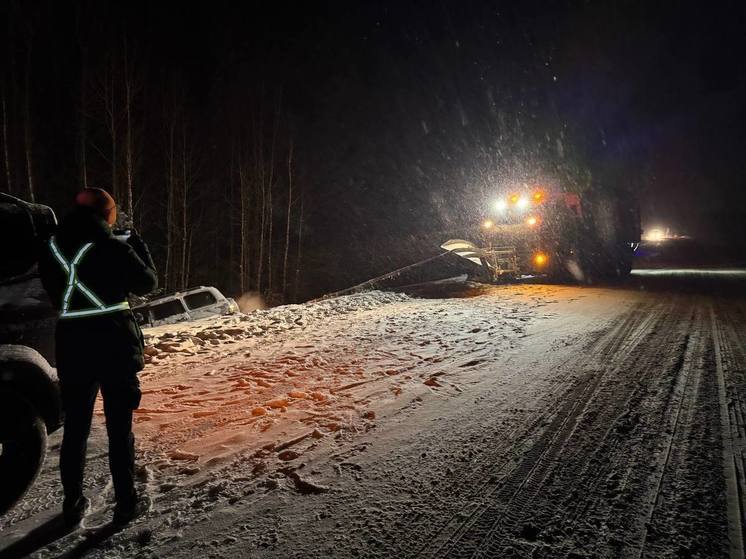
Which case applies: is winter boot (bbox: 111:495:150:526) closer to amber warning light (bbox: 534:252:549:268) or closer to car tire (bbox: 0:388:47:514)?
car tire (bbox: 0:388:47:514)

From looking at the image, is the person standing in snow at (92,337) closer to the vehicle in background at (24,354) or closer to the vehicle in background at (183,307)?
the vehicle in background at (24,354)

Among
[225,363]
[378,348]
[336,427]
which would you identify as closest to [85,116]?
[225,363]

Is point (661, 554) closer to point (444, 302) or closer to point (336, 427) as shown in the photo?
point (336, 427)

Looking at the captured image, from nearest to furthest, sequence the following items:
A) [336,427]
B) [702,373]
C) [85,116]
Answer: [336,427]
[702,373]
[85,116]

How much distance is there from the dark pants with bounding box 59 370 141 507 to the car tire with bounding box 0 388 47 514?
0.40 metres

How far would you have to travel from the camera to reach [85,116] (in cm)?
1415

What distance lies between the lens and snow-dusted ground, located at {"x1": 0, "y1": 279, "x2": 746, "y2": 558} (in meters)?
2.08

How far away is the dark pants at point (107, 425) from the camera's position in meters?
2.26

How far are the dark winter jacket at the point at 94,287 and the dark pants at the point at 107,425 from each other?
0.29ft

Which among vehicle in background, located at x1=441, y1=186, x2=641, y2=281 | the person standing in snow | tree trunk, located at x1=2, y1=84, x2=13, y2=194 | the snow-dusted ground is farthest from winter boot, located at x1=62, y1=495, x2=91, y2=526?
tree trunk, located at x1=2, y1=84, x2=13, y2=194

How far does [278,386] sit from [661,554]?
147 inches

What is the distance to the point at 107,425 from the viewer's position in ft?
7.35

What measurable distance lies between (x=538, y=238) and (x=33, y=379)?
14.4 metres

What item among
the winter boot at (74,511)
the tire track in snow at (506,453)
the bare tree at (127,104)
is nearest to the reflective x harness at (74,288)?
the winter boot at (74,511)
